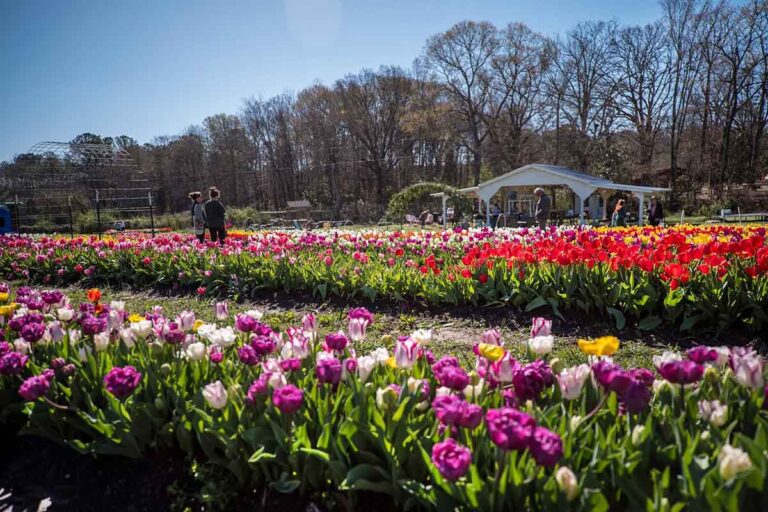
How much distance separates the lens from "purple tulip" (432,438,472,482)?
1326mm

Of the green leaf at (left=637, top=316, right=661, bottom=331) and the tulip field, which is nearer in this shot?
the tulip field

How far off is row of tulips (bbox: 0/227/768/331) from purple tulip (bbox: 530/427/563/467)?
3419mm

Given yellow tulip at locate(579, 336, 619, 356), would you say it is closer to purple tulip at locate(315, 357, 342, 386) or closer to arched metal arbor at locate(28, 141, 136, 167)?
purple tulip at locate(315, 357, 342, 386)

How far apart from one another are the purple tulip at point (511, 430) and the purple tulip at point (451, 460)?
0.34ft

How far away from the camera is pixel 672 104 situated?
126 feet

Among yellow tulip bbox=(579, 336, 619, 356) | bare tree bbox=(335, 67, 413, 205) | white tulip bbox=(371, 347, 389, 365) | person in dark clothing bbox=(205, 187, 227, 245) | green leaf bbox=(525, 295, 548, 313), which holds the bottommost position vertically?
green leaf bbox=(525, 295, 548, 313)

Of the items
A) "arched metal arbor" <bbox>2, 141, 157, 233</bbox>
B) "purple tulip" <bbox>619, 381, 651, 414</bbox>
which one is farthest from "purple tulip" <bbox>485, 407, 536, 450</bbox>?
"arched metal arbor" <bbox>2, 141, 157, 233</bbox>

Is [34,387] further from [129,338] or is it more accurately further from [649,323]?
[649,323]

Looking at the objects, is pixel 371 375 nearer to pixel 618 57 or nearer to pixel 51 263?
pixel 51 263

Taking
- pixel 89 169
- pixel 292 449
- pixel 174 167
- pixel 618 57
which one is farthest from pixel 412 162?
pixel 292 449

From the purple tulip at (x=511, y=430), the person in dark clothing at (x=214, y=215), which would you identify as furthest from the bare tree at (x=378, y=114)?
the purple tulip at (x=511, y=430)

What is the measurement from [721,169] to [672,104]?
21.2 feet

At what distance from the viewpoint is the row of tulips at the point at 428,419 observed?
1421 mm

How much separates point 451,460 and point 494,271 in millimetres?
4422
